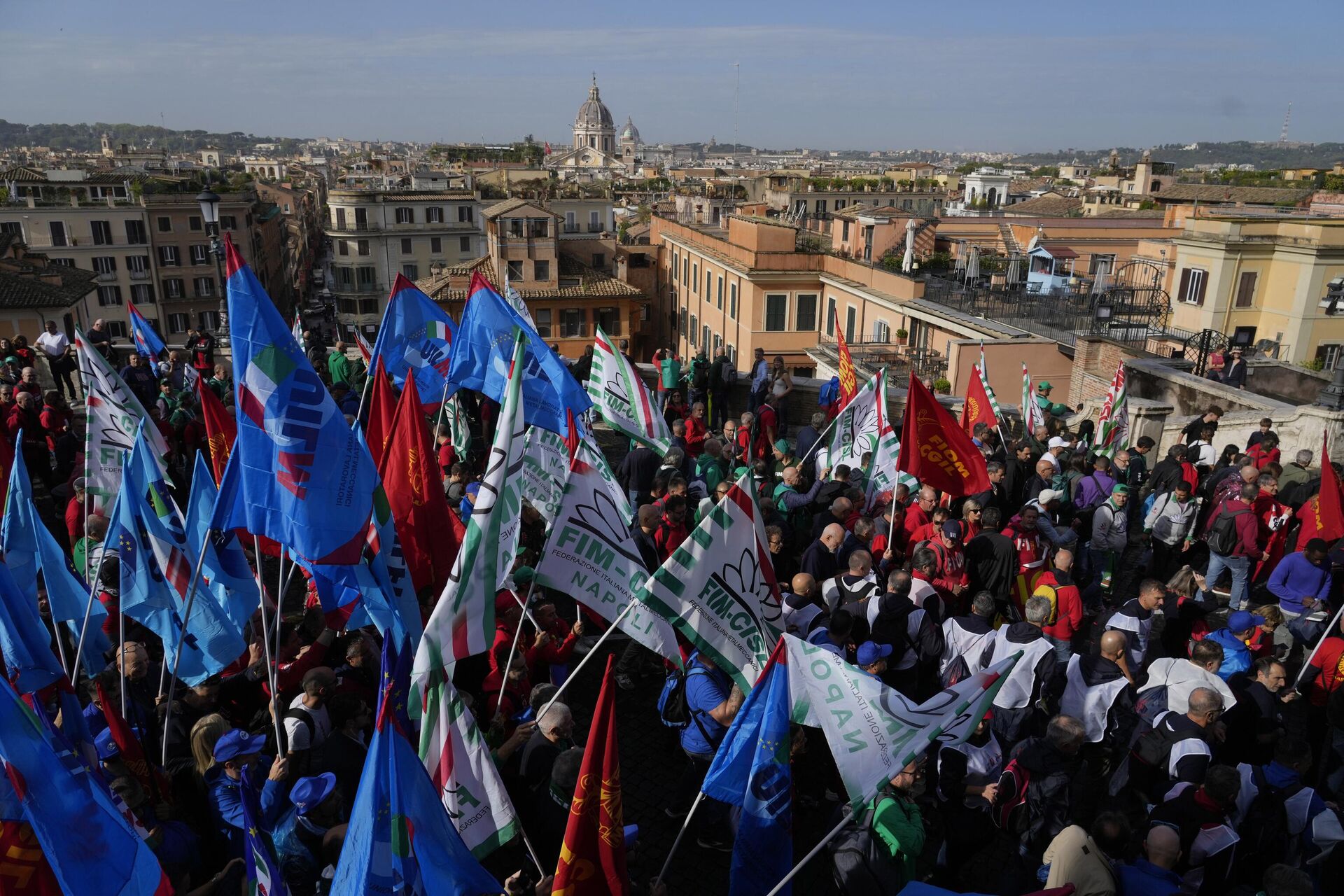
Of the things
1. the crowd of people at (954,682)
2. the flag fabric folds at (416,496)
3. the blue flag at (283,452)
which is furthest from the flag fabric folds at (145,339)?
the blue flag at (283,452)

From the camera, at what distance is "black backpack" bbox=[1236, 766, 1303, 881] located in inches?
199

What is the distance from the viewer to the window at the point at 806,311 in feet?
117

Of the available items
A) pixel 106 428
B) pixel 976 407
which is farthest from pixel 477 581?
pixel 976 407

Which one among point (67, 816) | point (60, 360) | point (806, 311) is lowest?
point (806, 311)

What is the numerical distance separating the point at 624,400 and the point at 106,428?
4945 mm

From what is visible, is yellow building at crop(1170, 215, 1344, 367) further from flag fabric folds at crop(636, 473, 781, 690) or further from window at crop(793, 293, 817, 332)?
flag fabric folds at crop(636, 473, 781, 690)

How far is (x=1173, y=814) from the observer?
4.98m

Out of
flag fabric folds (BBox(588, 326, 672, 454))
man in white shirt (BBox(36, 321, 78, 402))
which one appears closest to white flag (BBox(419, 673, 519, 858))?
flag fabric folds (BBox(588, 326, 672, 454))

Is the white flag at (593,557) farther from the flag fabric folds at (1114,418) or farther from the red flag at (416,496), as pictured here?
the flag fabric folds at (1114,418)

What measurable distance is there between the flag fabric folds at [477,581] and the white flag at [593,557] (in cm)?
34

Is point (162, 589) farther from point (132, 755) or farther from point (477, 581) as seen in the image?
point (477, 581)

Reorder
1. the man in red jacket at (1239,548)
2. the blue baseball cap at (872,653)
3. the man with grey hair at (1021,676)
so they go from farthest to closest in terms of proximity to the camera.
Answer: the man in red jacket at (1239,548) → the man with grey hair at (1021,676) → the blue baseball cap at (872,653)

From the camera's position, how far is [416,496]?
6812 millimetres

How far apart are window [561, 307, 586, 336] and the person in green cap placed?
36.6 m
